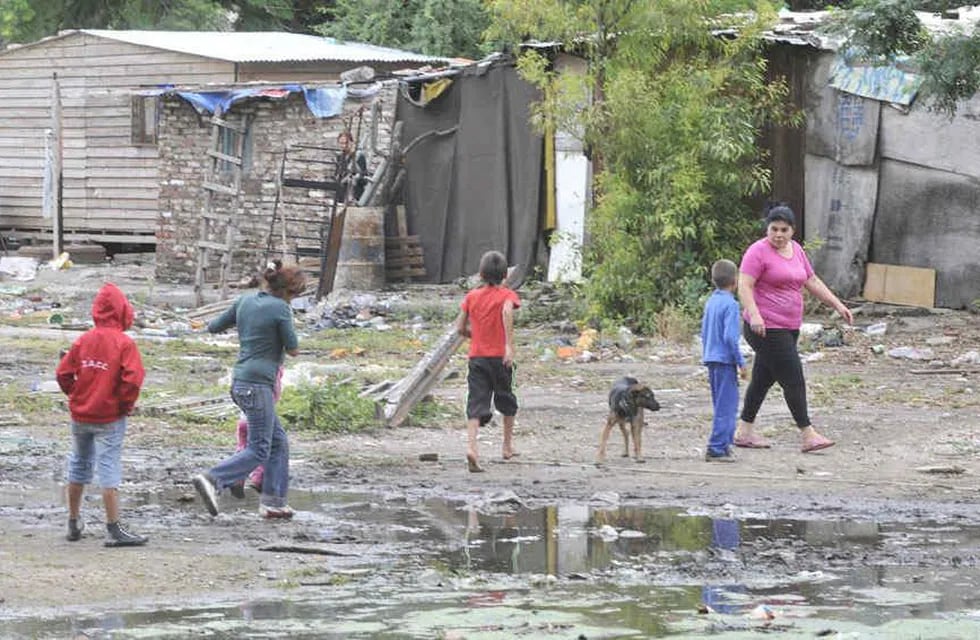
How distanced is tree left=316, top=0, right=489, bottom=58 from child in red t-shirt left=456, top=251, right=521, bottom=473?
70.7ft

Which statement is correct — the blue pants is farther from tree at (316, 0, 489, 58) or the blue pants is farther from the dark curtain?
tree at (316, 0, 489, 58)

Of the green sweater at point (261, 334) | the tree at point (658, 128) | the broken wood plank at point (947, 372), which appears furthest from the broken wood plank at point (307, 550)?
the tree at point (658, 128)

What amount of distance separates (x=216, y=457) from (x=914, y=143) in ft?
33.9

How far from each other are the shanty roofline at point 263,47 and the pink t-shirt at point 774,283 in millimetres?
16678

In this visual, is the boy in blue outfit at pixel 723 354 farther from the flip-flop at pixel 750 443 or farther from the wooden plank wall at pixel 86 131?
the wooden plank wall at pixel 86 131

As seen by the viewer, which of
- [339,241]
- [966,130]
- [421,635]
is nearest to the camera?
[421,635]

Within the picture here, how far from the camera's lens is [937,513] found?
9.80 m

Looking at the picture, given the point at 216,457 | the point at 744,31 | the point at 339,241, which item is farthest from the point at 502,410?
the point at 339,241

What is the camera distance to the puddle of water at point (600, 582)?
6.98 meters

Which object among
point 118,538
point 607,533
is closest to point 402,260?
point 607,533

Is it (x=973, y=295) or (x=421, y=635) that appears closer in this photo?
(x=421, y=635)

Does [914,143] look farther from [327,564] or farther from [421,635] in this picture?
[421,635]

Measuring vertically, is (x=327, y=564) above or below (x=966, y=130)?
below

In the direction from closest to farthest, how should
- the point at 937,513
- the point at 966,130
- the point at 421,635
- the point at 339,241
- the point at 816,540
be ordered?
1. the point at 421,635
2. the point at 816,540
3. the point at 937,513
4. the point at 966,130
5. the point at 339,241
